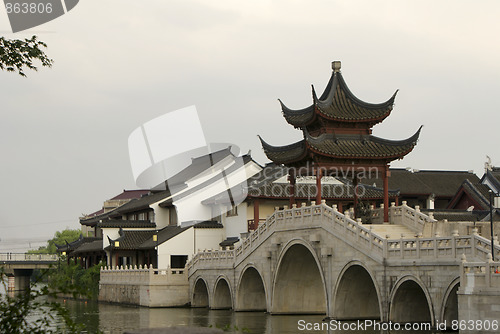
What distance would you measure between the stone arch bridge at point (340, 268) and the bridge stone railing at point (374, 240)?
0.04m

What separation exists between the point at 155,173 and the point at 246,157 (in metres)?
14.6

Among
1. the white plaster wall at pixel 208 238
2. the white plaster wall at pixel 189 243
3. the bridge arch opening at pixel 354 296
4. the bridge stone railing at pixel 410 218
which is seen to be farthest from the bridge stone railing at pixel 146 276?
the bridge stone railing at pixel 410 218

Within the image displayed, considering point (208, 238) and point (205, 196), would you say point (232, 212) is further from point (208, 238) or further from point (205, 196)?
point (205, 196)

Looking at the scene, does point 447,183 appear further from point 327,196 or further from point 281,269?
point 281,269

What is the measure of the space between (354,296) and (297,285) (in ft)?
20.1

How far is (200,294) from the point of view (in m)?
49.0

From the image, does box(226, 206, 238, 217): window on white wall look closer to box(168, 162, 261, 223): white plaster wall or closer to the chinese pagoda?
box(168, 162, 261, 223): white plaster wall

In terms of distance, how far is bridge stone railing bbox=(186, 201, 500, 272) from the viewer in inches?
1003

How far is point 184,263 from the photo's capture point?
180 ft

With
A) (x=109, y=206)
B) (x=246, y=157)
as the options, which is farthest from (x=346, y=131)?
(x=109, y=206)

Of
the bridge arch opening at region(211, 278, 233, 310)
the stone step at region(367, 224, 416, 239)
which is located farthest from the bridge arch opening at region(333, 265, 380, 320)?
the bridge arch opening at region(211, 278, 233, 310)

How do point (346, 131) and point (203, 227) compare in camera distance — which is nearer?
point (346, 131)

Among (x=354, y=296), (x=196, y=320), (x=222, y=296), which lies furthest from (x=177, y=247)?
(x=354, y=296)

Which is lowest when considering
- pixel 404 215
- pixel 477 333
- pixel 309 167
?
pixel 477 333
